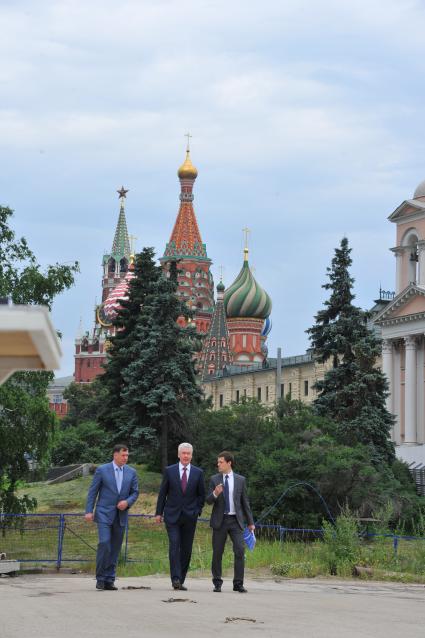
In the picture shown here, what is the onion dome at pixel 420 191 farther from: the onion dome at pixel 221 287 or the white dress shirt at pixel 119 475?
the onion dome at pixel 221 287

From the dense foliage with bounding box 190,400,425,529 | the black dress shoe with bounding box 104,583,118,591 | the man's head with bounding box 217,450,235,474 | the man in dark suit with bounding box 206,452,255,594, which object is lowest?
the black dress shoe with bounding box 104,583,118,591

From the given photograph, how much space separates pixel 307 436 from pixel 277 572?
86.7ft

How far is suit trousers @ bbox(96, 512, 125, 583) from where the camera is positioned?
1358 centimetres

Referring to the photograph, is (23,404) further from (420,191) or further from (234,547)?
(420,191)

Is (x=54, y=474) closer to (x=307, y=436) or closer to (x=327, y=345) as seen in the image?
(x=327, y=345)

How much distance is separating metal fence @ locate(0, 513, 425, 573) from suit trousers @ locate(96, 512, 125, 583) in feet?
11.0

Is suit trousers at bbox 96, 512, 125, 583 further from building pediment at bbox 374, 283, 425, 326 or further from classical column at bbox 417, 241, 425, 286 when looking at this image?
classical column at bbox 417, 241, 425, 286

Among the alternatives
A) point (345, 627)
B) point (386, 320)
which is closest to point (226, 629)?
point (345, 627)

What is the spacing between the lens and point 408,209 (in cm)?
6756

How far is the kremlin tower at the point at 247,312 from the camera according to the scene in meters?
146

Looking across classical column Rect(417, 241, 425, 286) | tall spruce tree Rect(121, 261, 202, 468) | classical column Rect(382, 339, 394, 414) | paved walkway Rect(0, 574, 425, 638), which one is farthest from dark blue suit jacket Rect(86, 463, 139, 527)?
classical column Rect(382, 339, 394, 414)

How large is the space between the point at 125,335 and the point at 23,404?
21563mm

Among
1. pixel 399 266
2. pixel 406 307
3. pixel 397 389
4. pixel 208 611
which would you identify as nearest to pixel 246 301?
pixel 399 266

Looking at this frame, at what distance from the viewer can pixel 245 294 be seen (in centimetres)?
14838
